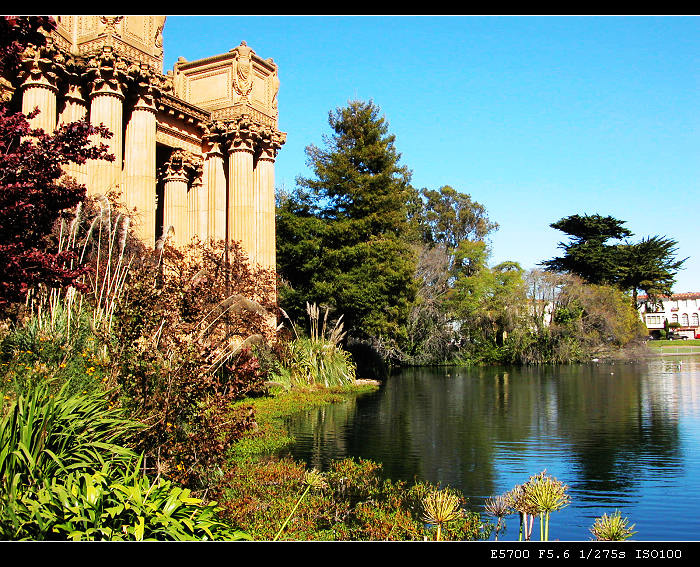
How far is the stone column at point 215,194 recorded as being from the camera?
23641mm

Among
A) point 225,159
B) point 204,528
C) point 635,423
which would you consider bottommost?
point 635,423

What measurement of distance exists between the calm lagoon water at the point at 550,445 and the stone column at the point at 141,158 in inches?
304

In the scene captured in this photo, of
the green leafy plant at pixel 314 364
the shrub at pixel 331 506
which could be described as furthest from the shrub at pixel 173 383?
the green leafy plant at pixel 314 364

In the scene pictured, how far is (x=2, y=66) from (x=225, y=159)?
17406mm

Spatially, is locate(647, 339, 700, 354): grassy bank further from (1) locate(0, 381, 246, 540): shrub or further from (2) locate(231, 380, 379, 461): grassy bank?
(1) locate(0, 381, 246, 540): shrub

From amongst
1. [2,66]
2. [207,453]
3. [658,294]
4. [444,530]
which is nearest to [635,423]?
[444,530]

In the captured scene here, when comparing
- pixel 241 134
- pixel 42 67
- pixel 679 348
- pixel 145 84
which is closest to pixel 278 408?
pixel 145 84

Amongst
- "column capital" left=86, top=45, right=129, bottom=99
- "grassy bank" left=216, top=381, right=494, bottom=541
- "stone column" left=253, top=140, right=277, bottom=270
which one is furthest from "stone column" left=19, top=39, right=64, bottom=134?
"grassy bank" left=216, top=381, right=494, bottom=541

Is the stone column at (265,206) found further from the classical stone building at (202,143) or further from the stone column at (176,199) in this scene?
the stone column at (176,199)

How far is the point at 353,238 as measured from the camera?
3042cm

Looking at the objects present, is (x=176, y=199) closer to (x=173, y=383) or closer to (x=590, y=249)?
(x=173, y=383)

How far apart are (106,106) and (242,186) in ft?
23.3
